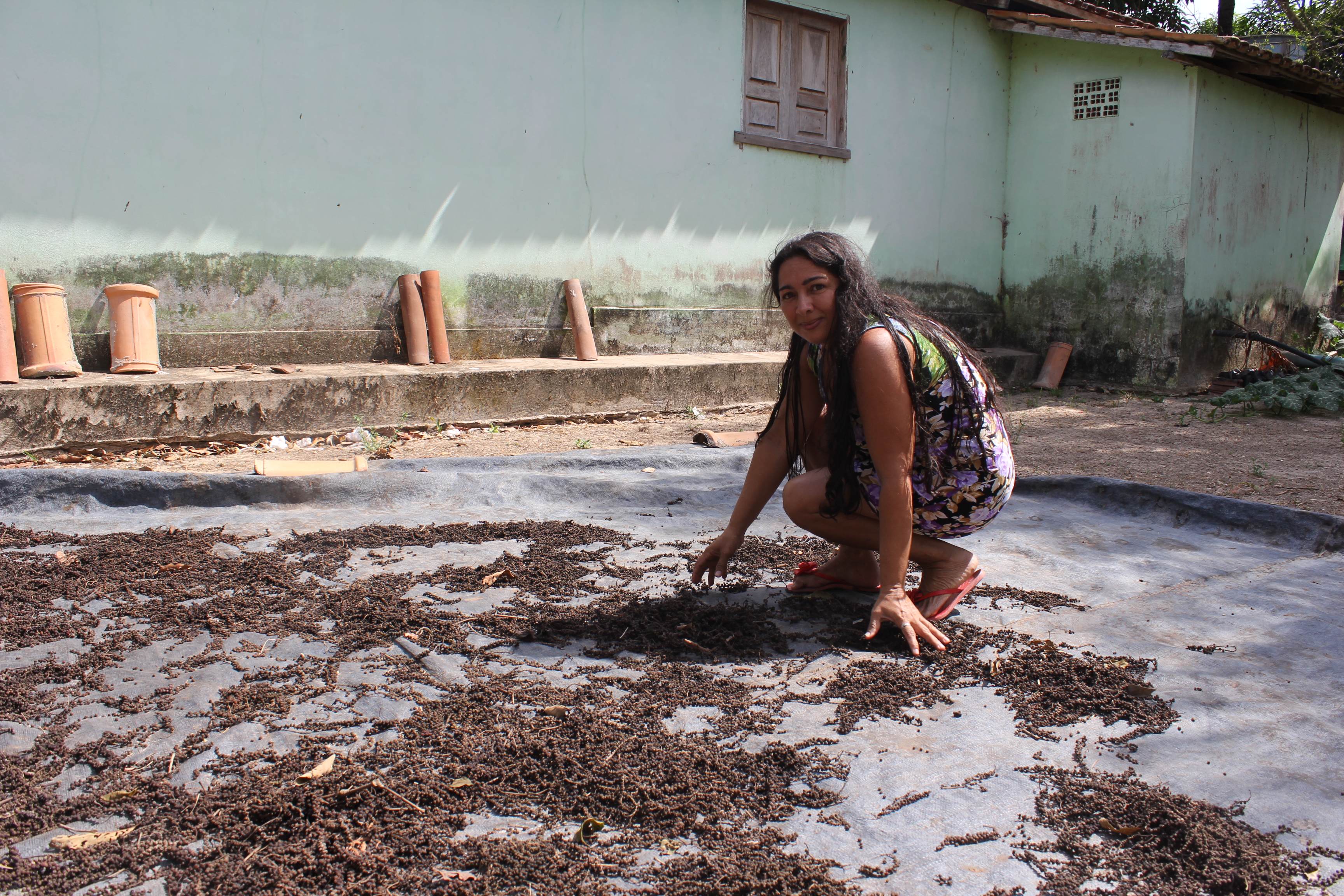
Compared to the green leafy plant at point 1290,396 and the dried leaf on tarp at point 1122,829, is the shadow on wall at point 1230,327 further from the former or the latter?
the dried leaf on tarp at point 1122,829

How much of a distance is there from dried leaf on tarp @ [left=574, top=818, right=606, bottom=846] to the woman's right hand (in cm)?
97

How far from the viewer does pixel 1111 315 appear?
27.0 feet

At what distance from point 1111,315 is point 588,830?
810cm

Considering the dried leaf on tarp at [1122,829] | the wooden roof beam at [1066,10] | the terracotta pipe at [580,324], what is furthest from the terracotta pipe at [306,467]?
the wooden roof beam at [1066,10]

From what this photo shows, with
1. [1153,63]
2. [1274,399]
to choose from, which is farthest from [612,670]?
[1153,63]

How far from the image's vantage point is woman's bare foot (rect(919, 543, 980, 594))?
7.85 ft

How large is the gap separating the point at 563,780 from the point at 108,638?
4.32 ft

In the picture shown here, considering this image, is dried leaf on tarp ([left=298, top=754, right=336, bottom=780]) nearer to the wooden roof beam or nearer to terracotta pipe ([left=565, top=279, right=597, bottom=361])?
terracotta pipe ([left=565, top=279, right=597, bottom=361])

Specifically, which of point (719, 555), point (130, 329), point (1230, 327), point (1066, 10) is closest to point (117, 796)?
point (719, 555)

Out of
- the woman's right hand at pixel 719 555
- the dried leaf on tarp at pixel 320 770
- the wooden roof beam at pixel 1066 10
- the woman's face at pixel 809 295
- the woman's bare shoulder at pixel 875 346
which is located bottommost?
the dried leaf on tarp at pixel 320 770

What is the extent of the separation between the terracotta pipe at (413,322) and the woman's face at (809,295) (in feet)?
13.7

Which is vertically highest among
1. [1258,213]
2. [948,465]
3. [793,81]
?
[793,81]

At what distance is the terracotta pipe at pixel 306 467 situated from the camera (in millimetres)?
3621

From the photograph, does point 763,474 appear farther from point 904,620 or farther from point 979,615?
point 979,615
